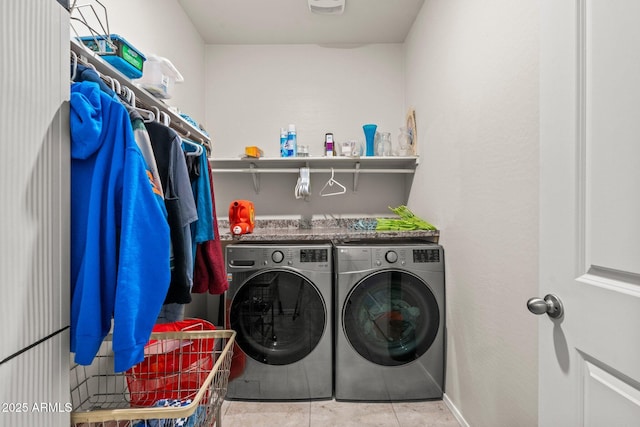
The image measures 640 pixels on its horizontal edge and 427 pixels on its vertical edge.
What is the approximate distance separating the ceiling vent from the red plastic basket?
2.20 m

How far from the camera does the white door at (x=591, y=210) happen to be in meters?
0.51

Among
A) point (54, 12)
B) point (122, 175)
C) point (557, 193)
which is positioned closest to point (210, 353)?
point (122, 175)

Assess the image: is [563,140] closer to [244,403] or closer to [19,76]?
[19,76]

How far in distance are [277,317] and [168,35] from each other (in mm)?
2003

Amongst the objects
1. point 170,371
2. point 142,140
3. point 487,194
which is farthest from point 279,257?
point 487,194

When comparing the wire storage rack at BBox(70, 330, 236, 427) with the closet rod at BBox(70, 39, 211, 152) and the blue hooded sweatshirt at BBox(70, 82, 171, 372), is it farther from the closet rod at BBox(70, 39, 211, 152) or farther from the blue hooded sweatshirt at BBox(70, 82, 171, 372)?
the closet rod at BBox(70, 39, 211, 152)

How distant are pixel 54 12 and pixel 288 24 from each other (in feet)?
6.67

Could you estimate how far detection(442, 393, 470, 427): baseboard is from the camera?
1534mm

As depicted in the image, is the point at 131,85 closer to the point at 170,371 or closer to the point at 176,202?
the point at 176,202

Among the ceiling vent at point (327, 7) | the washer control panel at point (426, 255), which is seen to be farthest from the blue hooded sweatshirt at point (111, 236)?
the ceiling vent at point (327, 7)

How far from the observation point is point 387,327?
1763mm

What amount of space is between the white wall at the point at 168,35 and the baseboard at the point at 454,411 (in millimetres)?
2600

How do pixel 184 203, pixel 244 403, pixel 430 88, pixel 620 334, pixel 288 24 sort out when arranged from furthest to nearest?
pixel 288 24, pixel 430 88, pixel 244 403, pixel 184 203, pixel 620 334

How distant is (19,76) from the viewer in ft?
1.74
